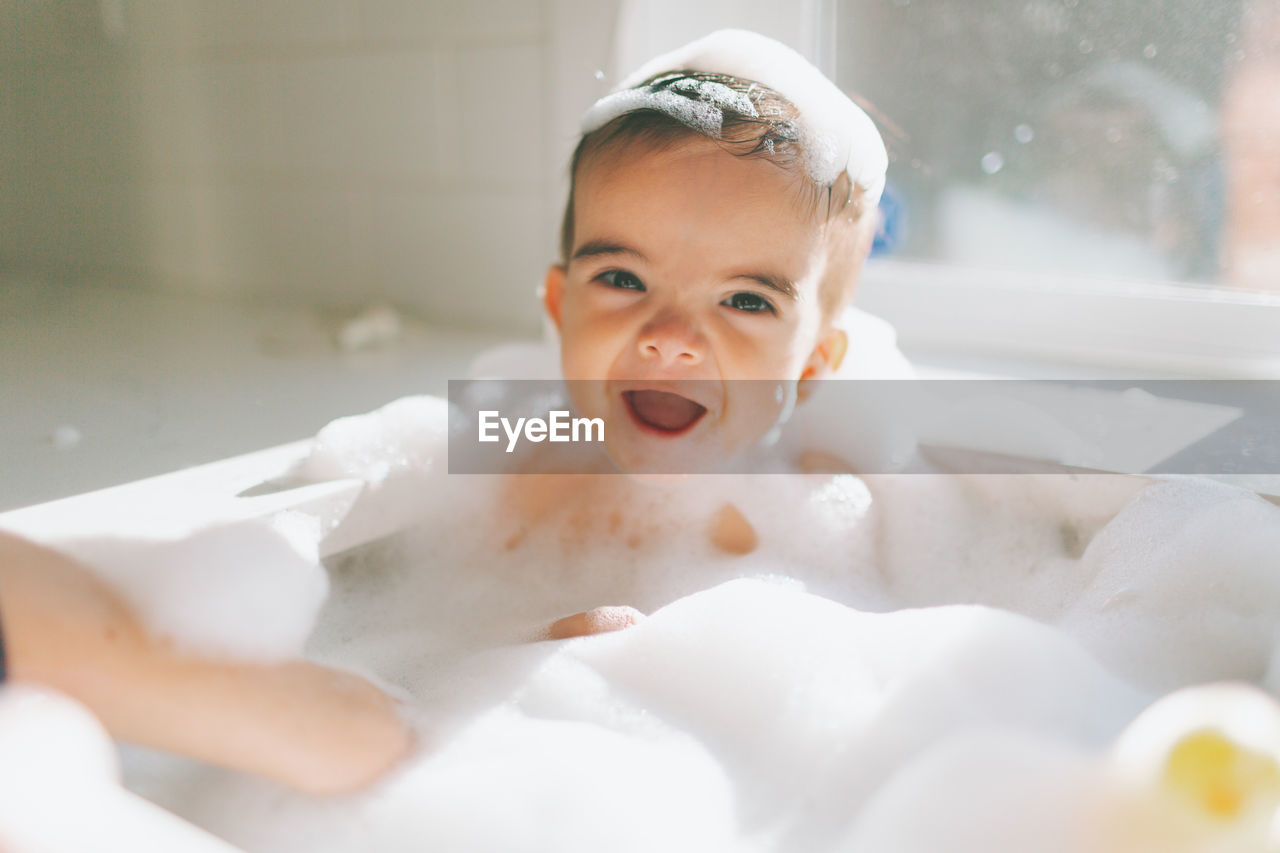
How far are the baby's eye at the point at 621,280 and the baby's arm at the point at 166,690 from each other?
1.61ft

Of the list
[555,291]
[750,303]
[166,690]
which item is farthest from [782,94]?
[166,690]

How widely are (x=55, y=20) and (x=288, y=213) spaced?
0.61 meters

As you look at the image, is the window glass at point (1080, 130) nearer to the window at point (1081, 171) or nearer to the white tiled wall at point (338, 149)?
the window at point (1081, 171)

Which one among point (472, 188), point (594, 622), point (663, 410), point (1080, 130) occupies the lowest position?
Answer: point (594, 622)

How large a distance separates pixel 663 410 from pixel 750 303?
0.47 feet

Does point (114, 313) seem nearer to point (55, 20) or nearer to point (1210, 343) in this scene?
point (55, 20)

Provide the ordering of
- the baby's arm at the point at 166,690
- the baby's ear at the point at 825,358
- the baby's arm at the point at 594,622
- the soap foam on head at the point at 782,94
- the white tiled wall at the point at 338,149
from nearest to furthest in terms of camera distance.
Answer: the baby's arm at the point at 166,690 → the baby's arm at the point at 594,622 → the soap foam on head at the point at 782,94 → the baby's ear at the point at 825,358 → the white tiled wall at the point at 338,149

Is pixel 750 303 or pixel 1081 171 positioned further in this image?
pixel 1081 171

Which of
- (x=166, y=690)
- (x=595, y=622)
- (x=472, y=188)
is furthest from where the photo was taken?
(x=472, y=188)

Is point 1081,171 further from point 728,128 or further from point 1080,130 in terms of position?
point 728,128

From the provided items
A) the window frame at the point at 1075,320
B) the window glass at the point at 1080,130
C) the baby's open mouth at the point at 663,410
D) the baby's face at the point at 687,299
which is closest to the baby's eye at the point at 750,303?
the baby's face at the point at 687,299

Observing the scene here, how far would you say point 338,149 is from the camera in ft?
5.17

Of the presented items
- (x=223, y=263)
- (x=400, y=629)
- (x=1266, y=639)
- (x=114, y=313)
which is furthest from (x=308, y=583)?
(x=223, y=263)

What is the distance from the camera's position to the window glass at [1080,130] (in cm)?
128
